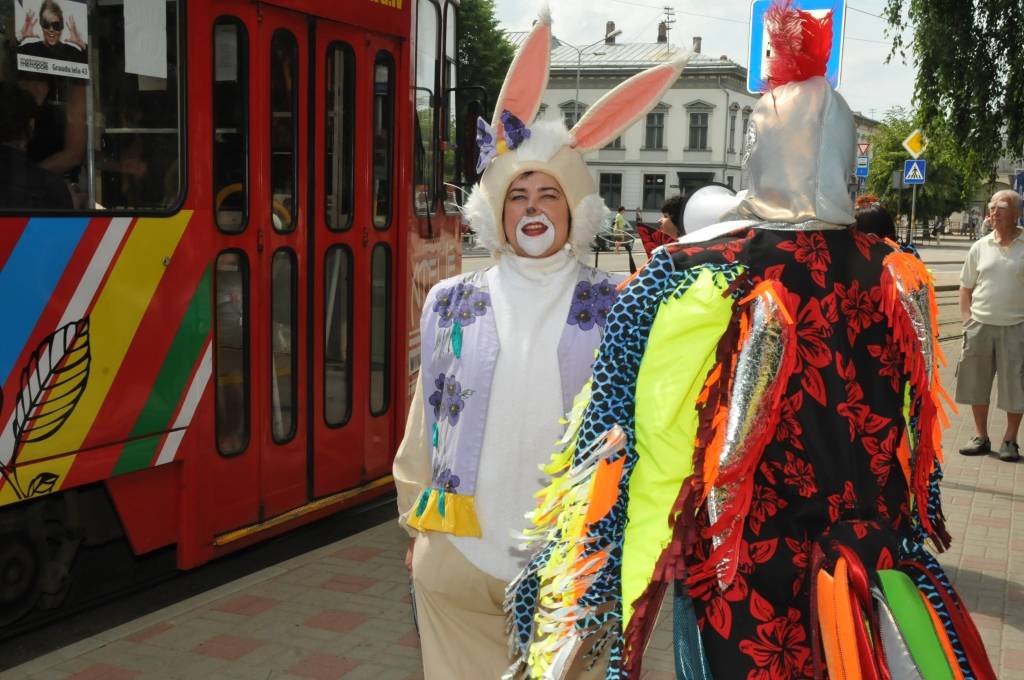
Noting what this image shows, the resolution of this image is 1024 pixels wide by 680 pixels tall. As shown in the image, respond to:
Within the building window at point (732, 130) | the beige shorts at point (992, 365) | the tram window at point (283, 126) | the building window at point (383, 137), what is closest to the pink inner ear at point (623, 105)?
the tram window at point (283, 126)

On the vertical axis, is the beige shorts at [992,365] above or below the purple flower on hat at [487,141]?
below

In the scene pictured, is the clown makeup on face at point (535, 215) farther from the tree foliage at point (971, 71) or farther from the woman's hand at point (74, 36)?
the tree foliage at point (971, 71)

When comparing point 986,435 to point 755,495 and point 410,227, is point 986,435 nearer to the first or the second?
point 410,227

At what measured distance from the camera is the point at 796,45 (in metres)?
2.37

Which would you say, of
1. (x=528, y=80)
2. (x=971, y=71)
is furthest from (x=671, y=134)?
(x=528, y=80)

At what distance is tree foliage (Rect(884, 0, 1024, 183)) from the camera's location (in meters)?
12.3

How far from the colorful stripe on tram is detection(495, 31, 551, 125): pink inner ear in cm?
202

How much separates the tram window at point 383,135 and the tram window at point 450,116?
90 cm

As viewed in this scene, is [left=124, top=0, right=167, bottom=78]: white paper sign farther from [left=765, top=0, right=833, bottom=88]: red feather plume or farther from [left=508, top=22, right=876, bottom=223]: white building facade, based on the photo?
[left=508, top=22, right=876, bottom=223]: white building facade

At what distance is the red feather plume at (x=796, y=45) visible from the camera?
7.82ft

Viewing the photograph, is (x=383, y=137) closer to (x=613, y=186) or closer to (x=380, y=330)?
(x=380, y=330)

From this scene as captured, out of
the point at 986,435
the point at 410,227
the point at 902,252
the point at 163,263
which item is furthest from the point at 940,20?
the point at 902,252

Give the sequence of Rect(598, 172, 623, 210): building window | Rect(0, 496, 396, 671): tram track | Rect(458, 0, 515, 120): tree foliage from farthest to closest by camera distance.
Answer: Rect(598, 172, 623, 210): building window → Rect(458, 0, 515, 120): tree foliage → Rect(0, 496, 396, 671): tram track

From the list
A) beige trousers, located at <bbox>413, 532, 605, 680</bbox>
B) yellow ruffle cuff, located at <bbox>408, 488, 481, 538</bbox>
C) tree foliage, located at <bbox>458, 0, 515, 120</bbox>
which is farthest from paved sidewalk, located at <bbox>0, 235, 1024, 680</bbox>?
tree foliage, located at <bbox>458, 0, 515, 120</bbox>
